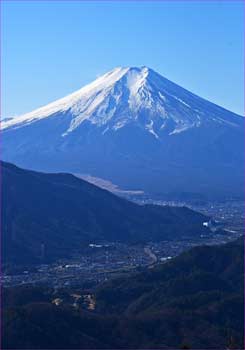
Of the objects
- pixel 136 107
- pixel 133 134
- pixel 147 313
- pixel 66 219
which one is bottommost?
pixel 147 313

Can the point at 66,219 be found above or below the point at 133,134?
below

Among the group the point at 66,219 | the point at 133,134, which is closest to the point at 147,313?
the point at 66,219

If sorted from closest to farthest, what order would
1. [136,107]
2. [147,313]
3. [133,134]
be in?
[147,313]
[133,134]
[136,107]

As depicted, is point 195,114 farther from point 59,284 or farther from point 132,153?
point 59,284

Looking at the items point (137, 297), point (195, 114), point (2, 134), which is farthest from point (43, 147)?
point (137, 297)

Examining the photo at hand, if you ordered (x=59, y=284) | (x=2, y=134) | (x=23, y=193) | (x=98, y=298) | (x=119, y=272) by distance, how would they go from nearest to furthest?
(x=98, y=298), (x=59, y=284), (x=119, y=272), (x=23, y=193), (x=2, y=134)

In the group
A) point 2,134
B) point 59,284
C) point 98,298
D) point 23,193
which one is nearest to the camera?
point 98,298

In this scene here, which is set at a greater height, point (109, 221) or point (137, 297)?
point (109, 221)

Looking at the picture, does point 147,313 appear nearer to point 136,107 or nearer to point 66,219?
point 66,219

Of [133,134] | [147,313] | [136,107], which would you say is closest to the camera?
[147,313]
